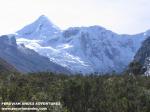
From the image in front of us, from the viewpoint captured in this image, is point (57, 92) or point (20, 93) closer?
point (20, 93)

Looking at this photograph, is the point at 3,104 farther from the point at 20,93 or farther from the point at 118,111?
the point at 118,111

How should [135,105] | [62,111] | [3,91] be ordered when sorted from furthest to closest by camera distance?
[135,105]
[3,91]
[62,111]

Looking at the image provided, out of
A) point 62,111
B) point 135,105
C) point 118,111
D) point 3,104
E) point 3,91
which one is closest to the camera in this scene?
point 3,104

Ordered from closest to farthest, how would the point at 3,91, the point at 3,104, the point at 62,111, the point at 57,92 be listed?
the point at 3,104 < the point at 62,111 < the point at 3,91 < the point at 57,92

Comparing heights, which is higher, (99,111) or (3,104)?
(3,104)

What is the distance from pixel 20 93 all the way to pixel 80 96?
41529mm

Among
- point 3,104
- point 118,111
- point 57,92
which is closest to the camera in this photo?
point 3,104

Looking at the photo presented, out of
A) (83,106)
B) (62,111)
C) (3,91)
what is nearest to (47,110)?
(62,111)

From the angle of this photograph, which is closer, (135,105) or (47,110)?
(47,110)

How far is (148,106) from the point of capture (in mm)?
185000

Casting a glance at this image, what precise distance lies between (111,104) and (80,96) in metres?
23.7

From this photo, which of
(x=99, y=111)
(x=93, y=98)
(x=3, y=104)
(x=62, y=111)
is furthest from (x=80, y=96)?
(x=3, y=104)

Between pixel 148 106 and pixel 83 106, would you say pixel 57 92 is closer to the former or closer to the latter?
pixel 83 106

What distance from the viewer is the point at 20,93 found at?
163m
